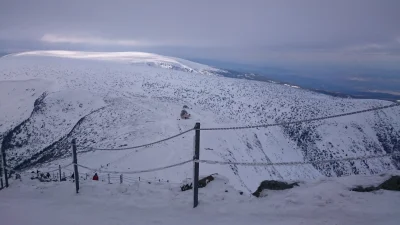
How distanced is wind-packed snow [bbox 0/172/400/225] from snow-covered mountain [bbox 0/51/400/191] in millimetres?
12102

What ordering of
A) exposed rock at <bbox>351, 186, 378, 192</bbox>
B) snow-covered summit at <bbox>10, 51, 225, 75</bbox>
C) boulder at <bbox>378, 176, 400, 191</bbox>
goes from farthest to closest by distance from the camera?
snow-covered summit at <bbox>10, 51, 225, 75</bbox> < exposed rock at <bbox>351, 186, 378, 192</bbox> < boulder at <bbox>378, 176, 400, 191</bbox>

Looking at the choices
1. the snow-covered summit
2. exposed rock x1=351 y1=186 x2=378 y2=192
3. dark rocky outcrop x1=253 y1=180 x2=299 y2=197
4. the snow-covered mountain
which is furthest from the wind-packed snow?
the snow-covered summit

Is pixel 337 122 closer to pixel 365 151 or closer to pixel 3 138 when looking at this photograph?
pixel 365 151

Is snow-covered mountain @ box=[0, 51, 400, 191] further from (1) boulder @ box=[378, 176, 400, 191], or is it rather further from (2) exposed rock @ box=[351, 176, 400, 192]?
(1) boulder @ box=[378, 176, 400, 191]

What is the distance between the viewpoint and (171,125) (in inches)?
1305

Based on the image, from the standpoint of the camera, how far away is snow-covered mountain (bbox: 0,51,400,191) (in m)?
26.7

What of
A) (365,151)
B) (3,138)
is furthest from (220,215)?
(365,151)

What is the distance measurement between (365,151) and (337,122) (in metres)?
7.53

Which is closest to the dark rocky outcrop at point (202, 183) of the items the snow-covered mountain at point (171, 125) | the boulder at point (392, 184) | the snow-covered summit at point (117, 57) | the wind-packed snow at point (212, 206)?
the wind-packed snow at point (212, 206)

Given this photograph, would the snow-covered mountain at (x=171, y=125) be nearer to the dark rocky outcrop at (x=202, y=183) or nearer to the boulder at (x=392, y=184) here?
the dark rocky outcrop at (x=202, y=183)

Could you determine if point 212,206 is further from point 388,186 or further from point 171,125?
point 171,125

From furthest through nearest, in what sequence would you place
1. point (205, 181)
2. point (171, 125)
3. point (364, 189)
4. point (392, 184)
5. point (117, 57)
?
→ point (117, 57) → point (171, 125) → point (205, 181) → point (364, 189) → point (392, 184)

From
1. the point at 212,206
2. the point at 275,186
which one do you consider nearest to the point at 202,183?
the point at 212,206

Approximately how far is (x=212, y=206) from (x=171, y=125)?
26350 millimetres
